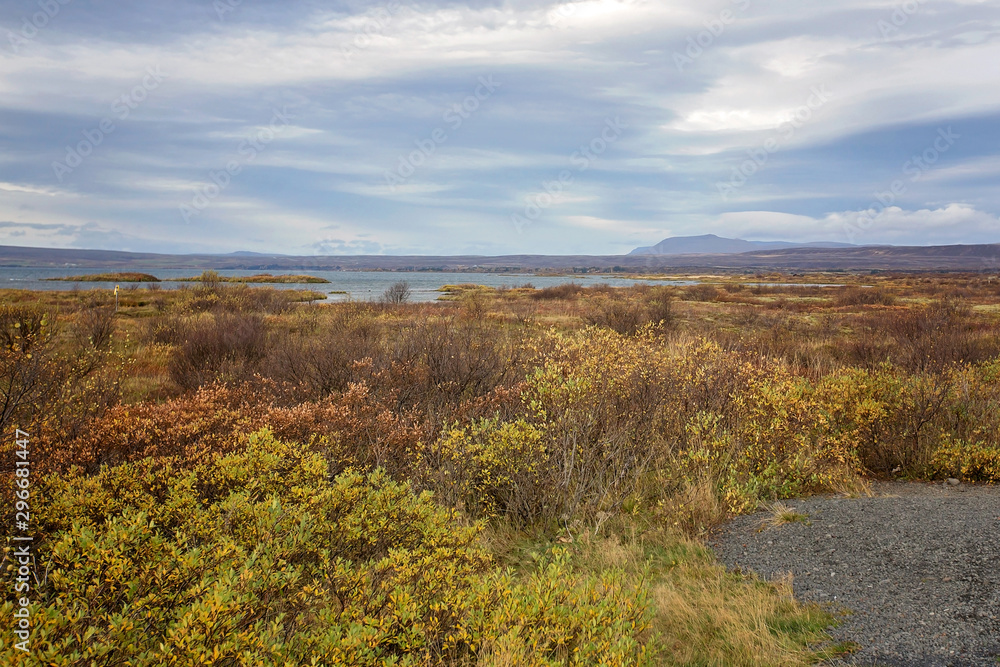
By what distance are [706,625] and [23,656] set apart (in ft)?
13.7

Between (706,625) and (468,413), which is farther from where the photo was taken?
(468,413)

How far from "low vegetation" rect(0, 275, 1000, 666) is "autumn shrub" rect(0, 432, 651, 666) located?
0.07 ft

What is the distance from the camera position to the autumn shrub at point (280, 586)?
7.63 ft

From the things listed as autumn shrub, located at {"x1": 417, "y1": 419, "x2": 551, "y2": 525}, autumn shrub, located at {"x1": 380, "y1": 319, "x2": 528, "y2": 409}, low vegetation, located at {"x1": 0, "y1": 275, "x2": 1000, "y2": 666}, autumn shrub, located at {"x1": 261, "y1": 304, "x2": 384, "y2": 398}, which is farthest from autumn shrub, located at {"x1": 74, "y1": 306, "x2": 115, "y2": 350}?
autumn shrub, located at {"x1": 417, "y1": 419, "x2": 551, "y2": 525}

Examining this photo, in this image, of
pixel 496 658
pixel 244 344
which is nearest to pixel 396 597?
pixel 496 658

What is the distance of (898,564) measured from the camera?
4.88 meters

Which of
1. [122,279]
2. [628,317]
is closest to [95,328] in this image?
[628,317]

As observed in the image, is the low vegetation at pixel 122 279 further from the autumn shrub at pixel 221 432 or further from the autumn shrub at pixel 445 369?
the autumn shrub at pixel 221 432

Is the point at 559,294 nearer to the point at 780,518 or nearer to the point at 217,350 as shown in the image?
the point at 217,350

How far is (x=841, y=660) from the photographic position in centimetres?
371

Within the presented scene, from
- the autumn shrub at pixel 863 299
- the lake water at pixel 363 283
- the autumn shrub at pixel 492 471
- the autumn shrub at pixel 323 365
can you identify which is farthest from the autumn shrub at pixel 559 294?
the autumn shrub at pixel 492 471

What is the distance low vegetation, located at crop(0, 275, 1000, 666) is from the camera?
8.79 ft

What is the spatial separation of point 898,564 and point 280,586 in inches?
198

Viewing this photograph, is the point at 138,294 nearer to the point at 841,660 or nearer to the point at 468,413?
the point at 468,413
